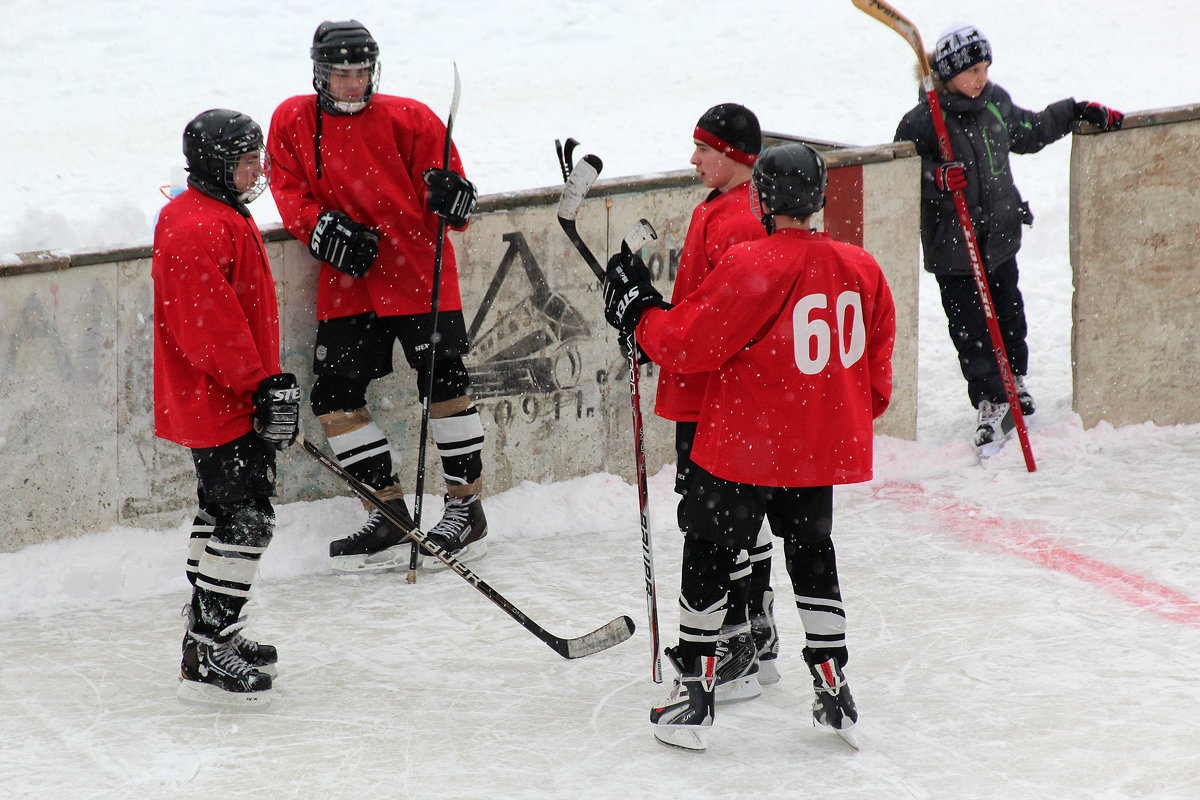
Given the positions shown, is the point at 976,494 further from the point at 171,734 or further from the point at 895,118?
the point at 895,118

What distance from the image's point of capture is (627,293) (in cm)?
304

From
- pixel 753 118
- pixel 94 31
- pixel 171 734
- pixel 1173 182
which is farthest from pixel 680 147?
pixel 171 734

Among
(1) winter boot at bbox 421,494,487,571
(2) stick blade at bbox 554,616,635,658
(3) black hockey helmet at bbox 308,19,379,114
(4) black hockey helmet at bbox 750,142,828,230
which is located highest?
(3) black hockey helmet at bbox 308,19,379,114

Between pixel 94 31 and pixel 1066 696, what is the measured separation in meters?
12.6

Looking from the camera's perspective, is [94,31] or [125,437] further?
[94,31]

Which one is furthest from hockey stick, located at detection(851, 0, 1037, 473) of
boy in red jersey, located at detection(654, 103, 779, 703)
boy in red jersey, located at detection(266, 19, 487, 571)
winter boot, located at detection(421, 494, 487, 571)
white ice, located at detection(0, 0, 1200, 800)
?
winter boot, located at detection(421, 494, 487, 571)

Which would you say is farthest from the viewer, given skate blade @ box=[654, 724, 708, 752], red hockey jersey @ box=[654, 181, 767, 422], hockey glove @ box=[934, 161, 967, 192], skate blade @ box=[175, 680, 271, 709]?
hockey glove @ box=[934, 161, 967, 192]

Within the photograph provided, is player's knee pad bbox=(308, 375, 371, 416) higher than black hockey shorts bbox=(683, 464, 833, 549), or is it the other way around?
player's knee pad bbox=(308, 375, 371, 416)

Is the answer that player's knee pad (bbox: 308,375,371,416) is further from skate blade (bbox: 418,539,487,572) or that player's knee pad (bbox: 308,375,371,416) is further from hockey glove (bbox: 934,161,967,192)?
hockey glove (bbox: 934,161,967,192)

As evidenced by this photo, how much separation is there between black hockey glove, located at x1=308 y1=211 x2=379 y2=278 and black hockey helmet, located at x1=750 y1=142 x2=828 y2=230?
64.2 inches

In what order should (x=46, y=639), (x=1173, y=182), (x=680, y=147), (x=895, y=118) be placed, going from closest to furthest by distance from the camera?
(x=46, y=639), (x=1173, y=182), (x=680, y=147), (x=895, y=118)

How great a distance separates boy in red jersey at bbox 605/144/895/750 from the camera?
284 centimetres

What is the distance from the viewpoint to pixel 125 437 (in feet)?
13.7

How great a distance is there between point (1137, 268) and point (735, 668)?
121 inches
